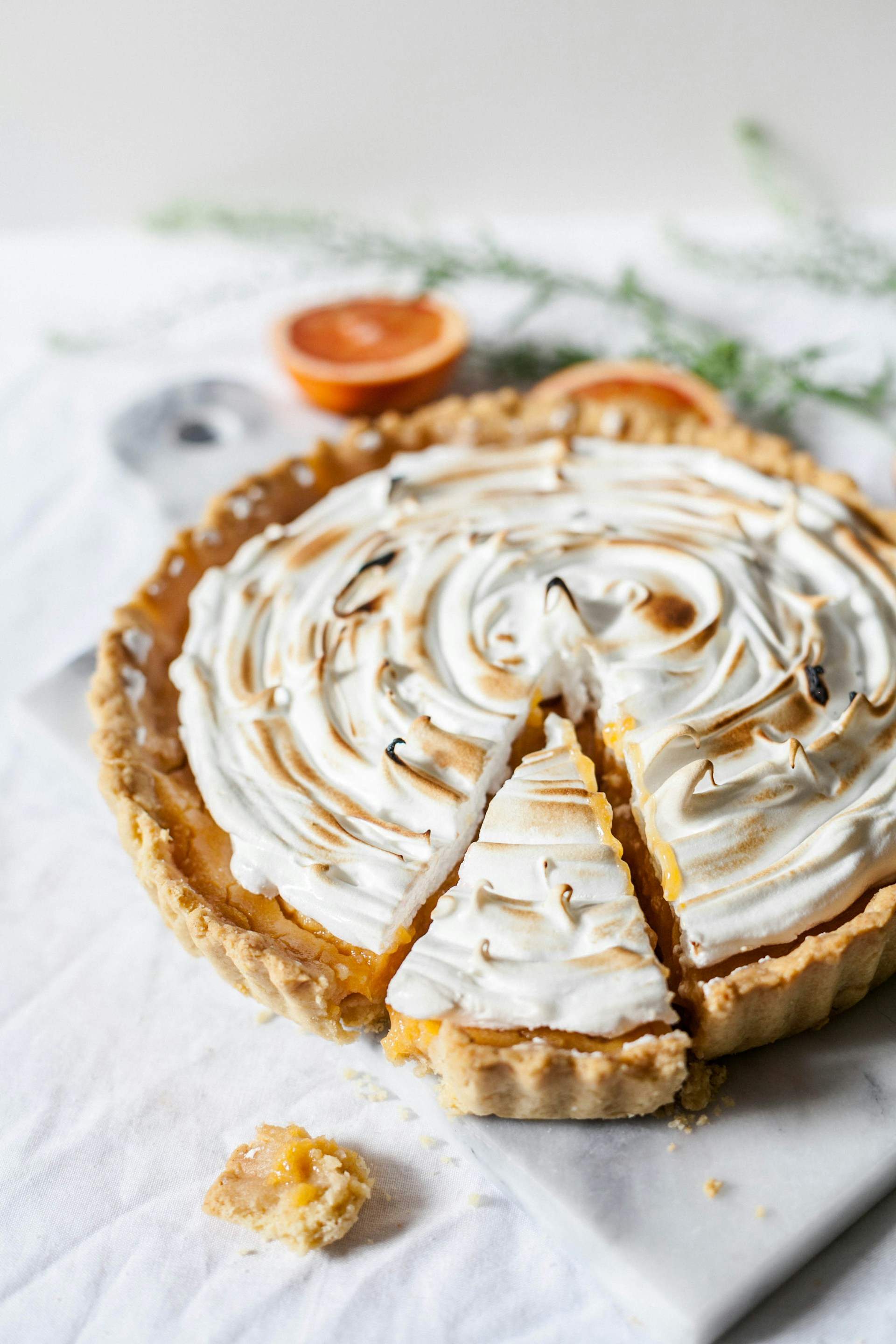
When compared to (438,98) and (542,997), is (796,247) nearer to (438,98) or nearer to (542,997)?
(438,98)

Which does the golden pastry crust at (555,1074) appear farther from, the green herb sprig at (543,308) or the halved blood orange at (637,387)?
the green herb sprig at (543,308)

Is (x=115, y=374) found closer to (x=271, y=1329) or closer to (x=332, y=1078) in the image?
(x=332, y=1078)

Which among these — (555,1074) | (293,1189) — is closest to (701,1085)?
(555,1074)

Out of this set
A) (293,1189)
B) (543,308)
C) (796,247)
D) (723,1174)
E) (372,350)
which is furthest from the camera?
(796,247)

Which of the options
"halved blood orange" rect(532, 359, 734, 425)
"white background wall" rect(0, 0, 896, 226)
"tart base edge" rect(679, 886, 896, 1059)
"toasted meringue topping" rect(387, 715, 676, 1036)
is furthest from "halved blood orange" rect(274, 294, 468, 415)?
"tart base edge" rect(679, 886, 896, 1059)

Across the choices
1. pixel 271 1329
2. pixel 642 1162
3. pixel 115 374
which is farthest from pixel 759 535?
pixel 115 374

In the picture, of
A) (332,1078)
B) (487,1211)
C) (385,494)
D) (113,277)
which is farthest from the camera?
(113,277)
